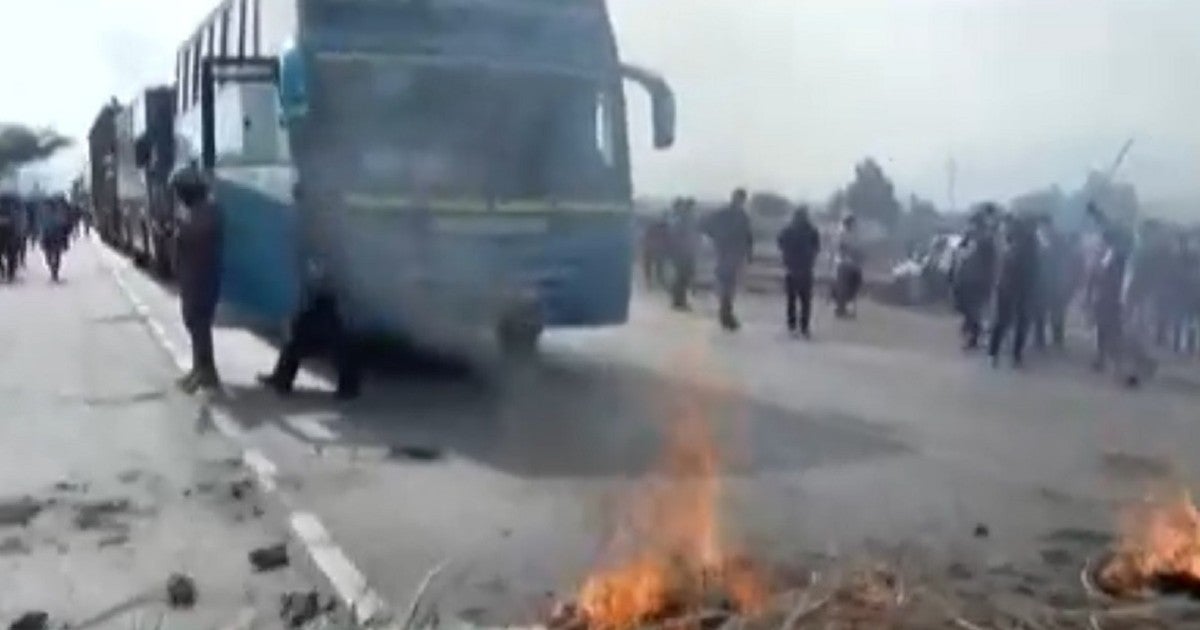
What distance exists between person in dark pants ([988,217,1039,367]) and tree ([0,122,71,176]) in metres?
77.9

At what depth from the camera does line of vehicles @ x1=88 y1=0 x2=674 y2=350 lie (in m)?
13.1

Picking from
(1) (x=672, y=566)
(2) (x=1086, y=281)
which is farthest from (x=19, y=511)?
(2) (x=1086, y=281)

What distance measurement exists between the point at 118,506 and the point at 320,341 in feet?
14.4

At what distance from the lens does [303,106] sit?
1299 cm

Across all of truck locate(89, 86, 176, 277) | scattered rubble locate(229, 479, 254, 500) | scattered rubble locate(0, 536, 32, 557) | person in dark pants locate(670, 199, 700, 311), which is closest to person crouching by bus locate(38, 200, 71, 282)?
truck locate(89, 86, 176, 277)

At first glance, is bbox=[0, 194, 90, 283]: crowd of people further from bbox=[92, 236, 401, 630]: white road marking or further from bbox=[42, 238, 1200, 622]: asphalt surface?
bbox=[92, 236, 401, 630]: white road marking

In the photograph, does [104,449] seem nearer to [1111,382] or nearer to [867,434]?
[867,434]

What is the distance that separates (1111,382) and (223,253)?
7.70 m

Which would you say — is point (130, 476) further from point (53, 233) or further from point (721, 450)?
point (53, 233)

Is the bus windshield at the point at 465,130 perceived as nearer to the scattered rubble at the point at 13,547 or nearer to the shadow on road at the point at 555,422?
the shadow on road at the point at 555,422

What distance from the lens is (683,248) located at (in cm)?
2497

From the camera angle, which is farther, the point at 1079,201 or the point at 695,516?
the point at 1079,201

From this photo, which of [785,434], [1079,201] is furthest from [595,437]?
[1079,201]

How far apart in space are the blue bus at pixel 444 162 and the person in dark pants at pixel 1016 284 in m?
4.39
